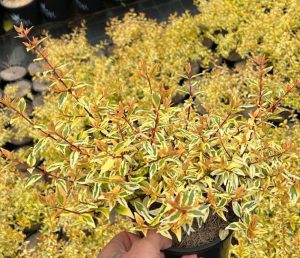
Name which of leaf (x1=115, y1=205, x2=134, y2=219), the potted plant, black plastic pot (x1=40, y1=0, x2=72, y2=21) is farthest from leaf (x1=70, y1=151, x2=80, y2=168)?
black plastic pot (x1=40, y1=0, x2=72, y2=21)

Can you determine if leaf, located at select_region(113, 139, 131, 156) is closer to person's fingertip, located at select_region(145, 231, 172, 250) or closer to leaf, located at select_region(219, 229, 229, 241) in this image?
person's fingertip, located at select_region(145, 231, 172, 250)

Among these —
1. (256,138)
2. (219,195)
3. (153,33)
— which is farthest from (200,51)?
(219,195)

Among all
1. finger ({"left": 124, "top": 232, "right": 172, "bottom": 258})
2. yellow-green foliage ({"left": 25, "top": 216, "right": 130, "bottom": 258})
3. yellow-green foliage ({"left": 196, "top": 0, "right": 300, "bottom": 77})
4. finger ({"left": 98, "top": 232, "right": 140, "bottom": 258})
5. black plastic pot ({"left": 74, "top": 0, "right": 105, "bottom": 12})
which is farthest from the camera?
black plastic pot ({"left": 74, "top": 0, "right": 105, "bottom": 12})

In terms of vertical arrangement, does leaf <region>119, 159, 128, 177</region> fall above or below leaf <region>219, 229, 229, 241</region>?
above

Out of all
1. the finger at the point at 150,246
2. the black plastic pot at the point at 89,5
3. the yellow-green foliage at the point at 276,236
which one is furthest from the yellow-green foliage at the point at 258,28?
the finger at the point at 150,246

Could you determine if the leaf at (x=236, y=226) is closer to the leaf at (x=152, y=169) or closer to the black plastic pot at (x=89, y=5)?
the leaf at (x=152, y=169)
